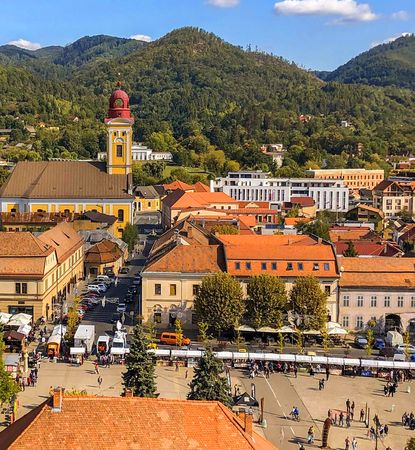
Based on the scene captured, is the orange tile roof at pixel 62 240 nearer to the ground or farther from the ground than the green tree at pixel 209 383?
farther from the ground

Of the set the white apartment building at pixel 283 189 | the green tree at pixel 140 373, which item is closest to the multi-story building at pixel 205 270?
the green tree at pixel 140 373

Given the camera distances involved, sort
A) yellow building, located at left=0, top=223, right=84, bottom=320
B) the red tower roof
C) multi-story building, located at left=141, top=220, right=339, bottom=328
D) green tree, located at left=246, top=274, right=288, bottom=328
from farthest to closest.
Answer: the red tower roof < multi-story building, located at left=141, top=220, right=339, bottom=328 < yellow building, located at left=0, top=223, right=84, bottom=320 < green tree, located at left=246, top=274, right=288, bottom=328

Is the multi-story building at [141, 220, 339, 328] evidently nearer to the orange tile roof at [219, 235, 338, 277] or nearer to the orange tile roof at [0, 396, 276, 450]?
the orange tile roof at [219, 235, 338, 277]

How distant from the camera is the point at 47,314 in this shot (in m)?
51.1

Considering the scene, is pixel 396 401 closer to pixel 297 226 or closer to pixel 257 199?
pixel 297 226

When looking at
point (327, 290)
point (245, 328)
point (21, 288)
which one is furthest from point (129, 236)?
point (245, 328)

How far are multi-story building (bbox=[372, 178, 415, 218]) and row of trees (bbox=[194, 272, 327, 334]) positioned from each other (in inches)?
2940

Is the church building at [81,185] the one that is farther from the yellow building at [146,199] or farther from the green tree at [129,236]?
the yellow building at [146,199]

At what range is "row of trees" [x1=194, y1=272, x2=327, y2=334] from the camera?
46.2 metres

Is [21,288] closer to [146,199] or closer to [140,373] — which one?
[140,373]

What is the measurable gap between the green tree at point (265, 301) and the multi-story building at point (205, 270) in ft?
9.22

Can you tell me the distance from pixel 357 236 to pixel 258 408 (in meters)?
44.1

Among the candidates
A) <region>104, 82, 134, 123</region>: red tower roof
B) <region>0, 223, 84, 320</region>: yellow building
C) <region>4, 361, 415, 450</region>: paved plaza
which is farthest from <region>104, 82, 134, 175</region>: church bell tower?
<region>4, 361, 415, 450</region>: paved plaza

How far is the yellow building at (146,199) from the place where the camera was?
399ft
